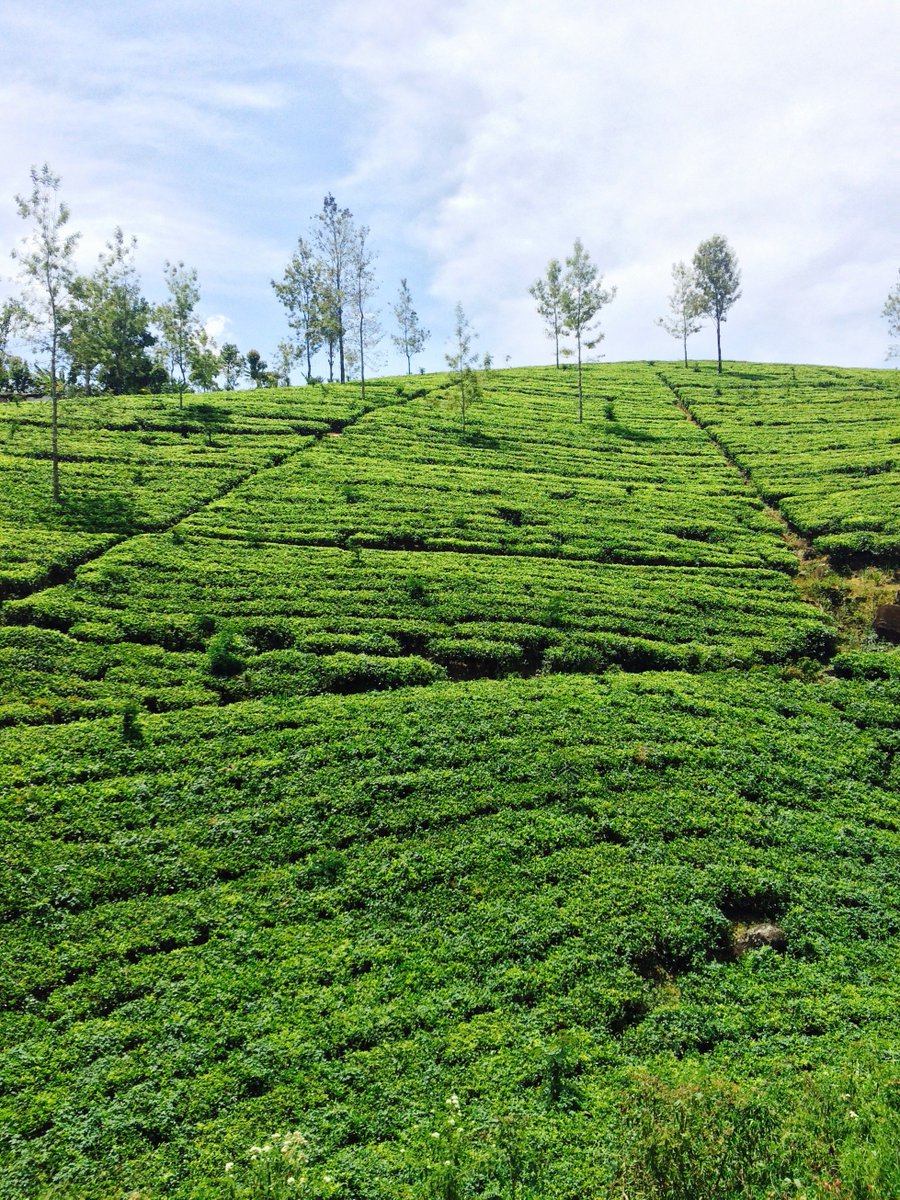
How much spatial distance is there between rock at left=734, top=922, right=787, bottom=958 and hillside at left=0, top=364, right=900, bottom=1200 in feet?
0.36

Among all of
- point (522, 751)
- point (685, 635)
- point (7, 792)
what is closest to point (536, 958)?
point (522, 751)

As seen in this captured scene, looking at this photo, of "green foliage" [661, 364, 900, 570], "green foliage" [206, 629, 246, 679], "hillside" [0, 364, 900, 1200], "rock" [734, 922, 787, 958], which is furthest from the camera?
"green foliage" [661, 364, 900, 570]

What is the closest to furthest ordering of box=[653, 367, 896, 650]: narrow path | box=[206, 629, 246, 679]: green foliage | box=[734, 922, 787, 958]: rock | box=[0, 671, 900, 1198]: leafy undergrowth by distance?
box=[0, 671, 900, 1198]: leafy undergrowth → box=[734, 922, 787, 958]: rock → box=[206, 629, 246, 679]: green foliage → box=[653, 367, 896, 650]: narrow path

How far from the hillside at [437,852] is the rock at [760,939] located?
0.36 feet

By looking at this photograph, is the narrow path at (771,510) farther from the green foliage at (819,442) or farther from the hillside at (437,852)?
the hillside at (437,852)

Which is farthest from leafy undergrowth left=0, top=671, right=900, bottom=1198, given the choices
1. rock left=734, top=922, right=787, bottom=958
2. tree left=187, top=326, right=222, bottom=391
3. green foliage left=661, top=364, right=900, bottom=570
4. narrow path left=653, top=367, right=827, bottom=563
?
tree left=187, top=326, right=222, bottom=391

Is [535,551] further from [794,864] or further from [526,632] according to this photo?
[794,864]

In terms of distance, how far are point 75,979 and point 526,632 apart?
16.4m

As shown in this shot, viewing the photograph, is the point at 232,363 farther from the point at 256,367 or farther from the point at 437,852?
the point at 437,852

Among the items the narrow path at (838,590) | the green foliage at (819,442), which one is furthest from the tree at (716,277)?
the narrow path at (838,590)

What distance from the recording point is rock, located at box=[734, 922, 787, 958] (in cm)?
1425

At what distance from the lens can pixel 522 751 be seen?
61.2 feet

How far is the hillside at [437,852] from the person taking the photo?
10.5 m

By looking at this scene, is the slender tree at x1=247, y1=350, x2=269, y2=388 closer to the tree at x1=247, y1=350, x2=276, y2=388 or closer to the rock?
the tree at x1=247, y1=350, x2=276, y2=388
